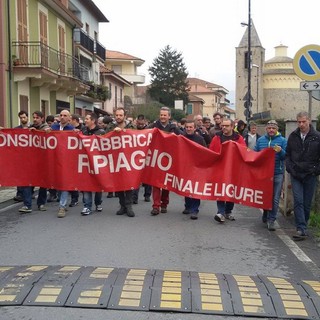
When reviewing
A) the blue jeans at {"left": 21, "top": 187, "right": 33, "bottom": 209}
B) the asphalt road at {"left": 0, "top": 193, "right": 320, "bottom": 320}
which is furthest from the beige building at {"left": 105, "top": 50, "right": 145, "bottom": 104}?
the asphalt road at {"left": 0, "top": 193, "right": 320, "bottom": 320}

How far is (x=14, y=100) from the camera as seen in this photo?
A: 19.4 metres

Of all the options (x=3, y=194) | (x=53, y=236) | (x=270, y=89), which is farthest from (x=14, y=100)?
(x=270, y=89)

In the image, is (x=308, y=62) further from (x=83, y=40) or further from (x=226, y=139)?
(x=83, y=40)

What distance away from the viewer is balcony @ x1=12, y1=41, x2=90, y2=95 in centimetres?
1950

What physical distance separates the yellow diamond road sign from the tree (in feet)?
236

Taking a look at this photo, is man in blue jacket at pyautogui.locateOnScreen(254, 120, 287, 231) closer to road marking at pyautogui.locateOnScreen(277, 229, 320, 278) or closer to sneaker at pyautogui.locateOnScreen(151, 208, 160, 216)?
road marking at pyautogui.locateOnScreen(277, 229, 320, 278)

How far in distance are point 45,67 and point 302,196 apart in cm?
1528

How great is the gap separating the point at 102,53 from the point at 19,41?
20.5 metres

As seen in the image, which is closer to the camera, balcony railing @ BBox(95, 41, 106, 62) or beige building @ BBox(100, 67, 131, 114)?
balcony railing @ BBox(95, 41, 106, 62)

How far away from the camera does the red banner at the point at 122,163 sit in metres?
9.08

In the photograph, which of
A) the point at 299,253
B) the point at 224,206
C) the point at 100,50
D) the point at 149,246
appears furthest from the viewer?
the point at 100,50

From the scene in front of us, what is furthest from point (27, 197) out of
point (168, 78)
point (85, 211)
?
point (168, 78)

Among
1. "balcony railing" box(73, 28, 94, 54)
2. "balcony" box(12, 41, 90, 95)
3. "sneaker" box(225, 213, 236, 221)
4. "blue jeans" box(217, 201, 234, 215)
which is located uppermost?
"balcony railing" box(73, 28, 94, 54)

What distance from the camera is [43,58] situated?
21.5 m
